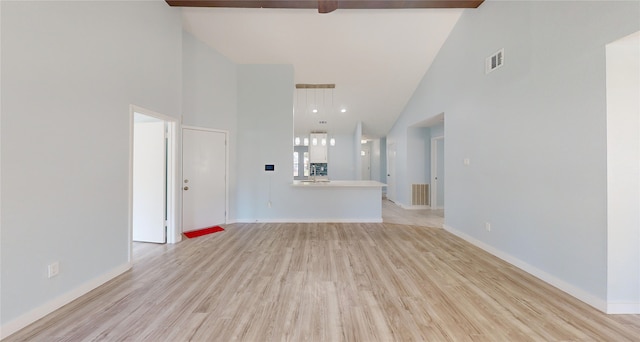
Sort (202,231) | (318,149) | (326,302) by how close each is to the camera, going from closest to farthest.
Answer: (326,302) → (202,231) → (318,149)

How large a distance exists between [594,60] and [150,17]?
5.01 meters

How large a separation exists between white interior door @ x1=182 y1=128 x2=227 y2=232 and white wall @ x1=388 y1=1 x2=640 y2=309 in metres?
4.64

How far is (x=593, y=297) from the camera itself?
2.12 m

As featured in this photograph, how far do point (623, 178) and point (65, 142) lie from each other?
4.96 meters

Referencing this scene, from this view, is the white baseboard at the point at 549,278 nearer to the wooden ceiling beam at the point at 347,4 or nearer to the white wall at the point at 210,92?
the wooden ceiling beam at the point at 347,4

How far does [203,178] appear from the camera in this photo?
180 inches

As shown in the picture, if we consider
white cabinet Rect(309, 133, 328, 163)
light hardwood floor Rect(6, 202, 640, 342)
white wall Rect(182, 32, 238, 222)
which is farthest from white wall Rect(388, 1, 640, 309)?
white wall Rect(182, 32, 238, 222)

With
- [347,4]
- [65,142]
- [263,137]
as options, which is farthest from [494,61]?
[65,142]

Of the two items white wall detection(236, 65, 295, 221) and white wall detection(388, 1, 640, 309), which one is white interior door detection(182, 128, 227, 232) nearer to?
white wall detection(236, 65, 295, 221)

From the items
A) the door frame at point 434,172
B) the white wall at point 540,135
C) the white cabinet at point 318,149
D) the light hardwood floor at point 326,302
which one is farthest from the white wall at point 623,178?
the white cabinet at point 318,149

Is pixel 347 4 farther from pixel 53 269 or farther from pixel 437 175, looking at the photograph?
pixel 437 175

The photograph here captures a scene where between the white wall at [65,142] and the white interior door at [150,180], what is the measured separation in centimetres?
78

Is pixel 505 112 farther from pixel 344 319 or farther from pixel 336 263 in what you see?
pixel 344 319

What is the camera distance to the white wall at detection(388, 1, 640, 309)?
2113 mm
